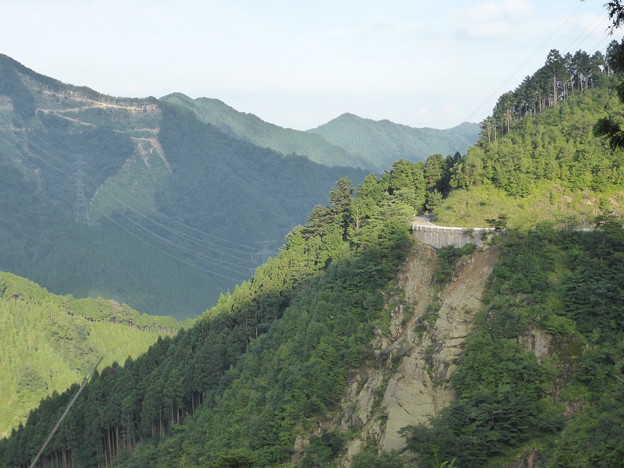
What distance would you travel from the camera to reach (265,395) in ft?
216

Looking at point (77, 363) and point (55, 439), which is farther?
point (77, 363)

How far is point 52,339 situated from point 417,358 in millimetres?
115657

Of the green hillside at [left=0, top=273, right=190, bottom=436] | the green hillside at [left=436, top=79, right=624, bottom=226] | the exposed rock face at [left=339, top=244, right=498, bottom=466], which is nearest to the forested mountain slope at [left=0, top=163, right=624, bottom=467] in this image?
the exposed rock face at [left=339, top=244, right=498, bottom=466]

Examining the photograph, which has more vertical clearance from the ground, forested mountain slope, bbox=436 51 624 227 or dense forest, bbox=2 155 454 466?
forested mountain slope, bbox=436 51 624 227

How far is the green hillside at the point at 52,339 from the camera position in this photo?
433 feet

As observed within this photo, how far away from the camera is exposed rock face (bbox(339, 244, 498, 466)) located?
51.5 meters

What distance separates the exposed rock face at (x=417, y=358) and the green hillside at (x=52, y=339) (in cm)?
8207

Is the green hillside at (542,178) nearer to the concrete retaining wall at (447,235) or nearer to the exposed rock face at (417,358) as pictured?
the concrete retaining wall at (447,235)

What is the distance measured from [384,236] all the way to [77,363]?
10593 centimetres

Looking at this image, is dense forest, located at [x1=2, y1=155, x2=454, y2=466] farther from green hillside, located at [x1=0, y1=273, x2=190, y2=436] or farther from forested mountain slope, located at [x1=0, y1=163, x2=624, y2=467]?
green hillside, located at [x1=0, y1=273, x2=190, y2=436]

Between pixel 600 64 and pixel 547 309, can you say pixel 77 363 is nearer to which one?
pixel 600 64

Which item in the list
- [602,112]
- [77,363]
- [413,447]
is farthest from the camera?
[77,363]

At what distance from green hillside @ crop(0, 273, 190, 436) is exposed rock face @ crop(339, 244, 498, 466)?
82.1 metres

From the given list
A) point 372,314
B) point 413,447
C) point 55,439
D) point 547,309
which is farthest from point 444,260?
point 55,439
